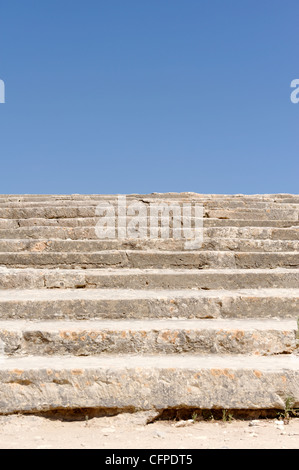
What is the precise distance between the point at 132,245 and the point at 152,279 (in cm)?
78

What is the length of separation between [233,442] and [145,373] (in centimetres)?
58

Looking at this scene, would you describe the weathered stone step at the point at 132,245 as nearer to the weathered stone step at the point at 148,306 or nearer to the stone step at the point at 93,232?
the stone step at the point at 93,232

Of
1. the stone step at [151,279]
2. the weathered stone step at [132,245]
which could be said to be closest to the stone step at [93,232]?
the weathered stone step at [132,245]

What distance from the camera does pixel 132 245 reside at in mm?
4262

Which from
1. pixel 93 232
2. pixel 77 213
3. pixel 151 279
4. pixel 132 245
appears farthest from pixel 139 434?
pixel 77 213

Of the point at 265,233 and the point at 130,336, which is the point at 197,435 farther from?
the point at 265,233

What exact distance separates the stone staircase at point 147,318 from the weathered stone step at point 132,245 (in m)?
0.01

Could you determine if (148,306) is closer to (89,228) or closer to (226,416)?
(226,416)

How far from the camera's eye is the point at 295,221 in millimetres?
5188

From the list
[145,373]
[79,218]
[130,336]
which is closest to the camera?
[145,373]

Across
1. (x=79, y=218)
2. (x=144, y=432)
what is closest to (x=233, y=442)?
(x=144, y=432)

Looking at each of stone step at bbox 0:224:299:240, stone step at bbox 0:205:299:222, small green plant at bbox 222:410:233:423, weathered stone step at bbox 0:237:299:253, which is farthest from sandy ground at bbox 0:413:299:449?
stone step at bbox 0:205:299:222

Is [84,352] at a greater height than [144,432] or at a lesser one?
greater
